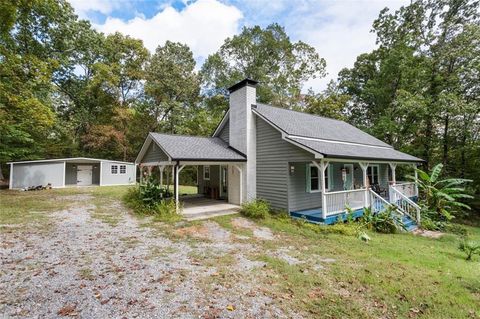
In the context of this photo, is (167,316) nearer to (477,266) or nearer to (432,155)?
(477,266)

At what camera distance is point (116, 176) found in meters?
25.6

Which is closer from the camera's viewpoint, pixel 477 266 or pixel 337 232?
pixel 477 266

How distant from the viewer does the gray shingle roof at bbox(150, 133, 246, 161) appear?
1077 cm

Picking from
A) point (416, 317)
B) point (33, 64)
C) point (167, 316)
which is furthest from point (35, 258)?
point (33, 64)

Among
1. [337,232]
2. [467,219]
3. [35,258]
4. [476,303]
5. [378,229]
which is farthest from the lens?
[467,219]

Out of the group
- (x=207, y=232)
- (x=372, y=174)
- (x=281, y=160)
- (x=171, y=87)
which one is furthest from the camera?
(x=171, y=87)

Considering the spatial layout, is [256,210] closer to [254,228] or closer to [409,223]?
[254,228]

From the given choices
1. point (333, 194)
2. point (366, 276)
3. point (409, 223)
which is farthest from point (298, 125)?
point (366, 276)

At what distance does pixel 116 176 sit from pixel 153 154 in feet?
48.7

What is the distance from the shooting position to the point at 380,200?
34.7 ft

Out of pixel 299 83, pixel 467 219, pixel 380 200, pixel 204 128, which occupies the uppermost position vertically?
pixel 299 83

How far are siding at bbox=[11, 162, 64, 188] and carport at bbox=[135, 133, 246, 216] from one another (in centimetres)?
1298

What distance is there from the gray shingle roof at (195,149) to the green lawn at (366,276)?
350 centimetres

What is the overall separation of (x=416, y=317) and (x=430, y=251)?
4.59m
